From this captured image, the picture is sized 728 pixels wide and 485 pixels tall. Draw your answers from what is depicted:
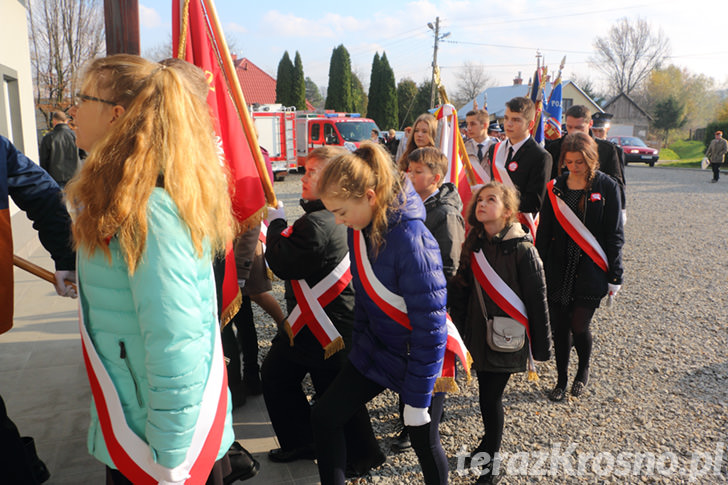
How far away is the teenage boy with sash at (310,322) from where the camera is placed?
9.25 feet

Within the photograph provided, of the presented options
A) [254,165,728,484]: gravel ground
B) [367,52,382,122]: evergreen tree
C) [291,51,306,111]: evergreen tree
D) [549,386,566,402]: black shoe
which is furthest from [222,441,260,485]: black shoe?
[291,51,306,111]: evergreen tree

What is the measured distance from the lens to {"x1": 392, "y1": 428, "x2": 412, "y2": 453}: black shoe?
336 cm

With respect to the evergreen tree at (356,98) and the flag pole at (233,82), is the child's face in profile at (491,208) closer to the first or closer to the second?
the flag pole at (233,82)

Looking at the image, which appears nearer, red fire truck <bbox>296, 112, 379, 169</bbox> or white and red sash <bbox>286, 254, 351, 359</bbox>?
white and red sash <bbox>286, 254, 351, 359</bbox>

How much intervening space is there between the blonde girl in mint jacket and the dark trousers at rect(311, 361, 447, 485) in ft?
3.01

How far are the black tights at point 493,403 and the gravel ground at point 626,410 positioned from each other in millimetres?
258

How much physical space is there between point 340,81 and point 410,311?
157 ft

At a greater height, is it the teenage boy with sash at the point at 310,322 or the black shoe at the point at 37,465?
the teenage boy with sash at the point at 310,322

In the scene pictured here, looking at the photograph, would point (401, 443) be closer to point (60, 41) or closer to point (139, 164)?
point (139, 164)

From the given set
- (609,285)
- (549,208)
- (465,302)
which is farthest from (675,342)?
(465,302)

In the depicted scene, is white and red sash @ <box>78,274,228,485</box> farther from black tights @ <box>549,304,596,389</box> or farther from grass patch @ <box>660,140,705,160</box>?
grass patch @ <box>660,140,705,160</box>

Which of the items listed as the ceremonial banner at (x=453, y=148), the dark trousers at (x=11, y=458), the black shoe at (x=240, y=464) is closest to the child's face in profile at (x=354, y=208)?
the black shoe at (x=240, y=464)

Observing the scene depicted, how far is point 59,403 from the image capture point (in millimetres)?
3752

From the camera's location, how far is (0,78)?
8.62 metres
